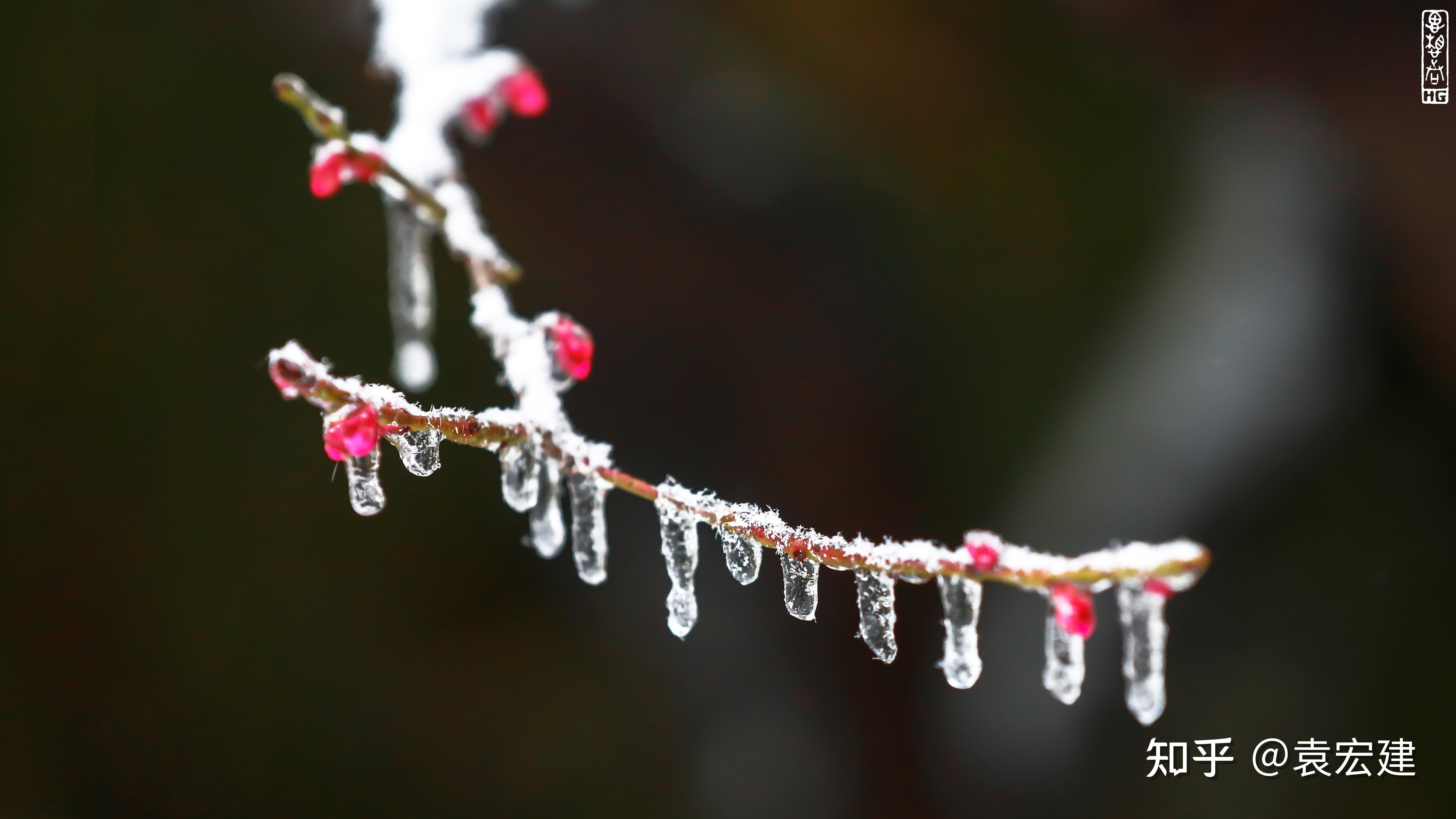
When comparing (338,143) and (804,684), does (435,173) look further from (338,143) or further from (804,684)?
(804,684)

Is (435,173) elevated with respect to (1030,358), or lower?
lower

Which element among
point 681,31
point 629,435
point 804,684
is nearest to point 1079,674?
point 629,435

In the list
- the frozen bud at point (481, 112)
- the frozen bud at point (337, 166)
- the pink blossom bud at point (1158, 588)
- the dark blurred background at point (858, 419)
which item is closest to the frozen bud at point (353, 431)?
the frozen bud at point (337, 166)

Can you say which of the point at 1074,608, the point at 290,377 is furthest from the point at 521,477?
the point at 1074,608

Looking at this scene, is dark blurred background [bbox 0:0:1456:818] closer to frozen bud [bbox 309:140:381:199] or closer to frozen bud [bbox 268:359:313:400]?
frozen bud [bbox 309:140:381:199]

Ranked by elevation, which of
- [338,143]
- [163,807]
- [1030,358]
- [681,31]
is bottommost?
[163,807]
